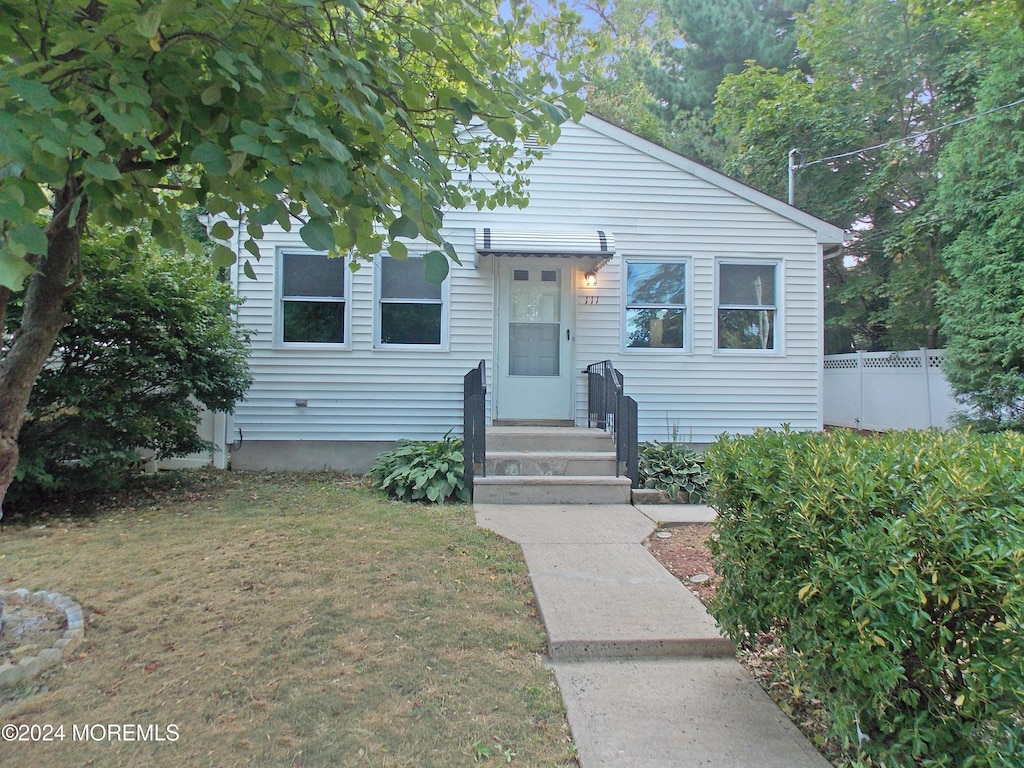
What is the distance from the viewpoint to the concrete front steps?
575cm

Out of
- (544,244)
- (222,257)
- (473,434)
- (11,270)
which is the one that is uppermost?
(544,244)

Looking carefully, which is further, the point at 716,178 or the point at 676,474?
the point at 716,178

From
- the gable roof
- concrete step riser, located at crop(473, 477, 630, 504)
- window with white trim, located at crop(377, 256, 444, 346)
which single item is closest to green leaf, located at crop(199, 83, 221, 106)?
concrete step riser, located at crop(473, 477, 630, 504)

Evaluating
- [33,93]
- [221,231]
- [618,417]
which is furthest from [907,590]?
[618,417]

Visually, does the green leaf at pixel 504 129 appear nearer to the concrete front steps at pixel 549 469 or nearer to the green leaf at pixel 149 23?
the green leaf at pixel 149 23

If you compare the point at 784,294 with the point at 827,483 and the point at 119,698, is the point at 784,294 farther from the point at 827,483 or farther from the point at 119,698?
the point at 119,698

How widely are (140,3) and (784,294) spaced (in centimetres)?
753

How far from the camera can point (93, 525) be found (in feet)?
15.6

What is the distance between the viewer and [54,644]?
262 centimetres

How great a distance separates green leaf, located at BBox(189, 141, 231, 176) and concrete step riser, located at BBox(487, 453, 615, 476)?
4604 millimetres

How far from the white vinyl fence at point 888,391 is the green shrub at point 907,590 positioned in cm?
1021

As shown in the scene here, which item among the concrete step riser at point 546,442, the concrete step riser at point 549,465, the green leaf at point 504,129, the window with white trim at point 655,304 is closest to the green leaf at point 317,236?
the green leaf at point 504,129

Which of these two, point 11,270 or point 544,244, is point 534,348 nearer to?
point 544,244

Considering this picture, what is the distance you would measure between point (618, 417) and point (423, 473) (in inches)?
84.5
